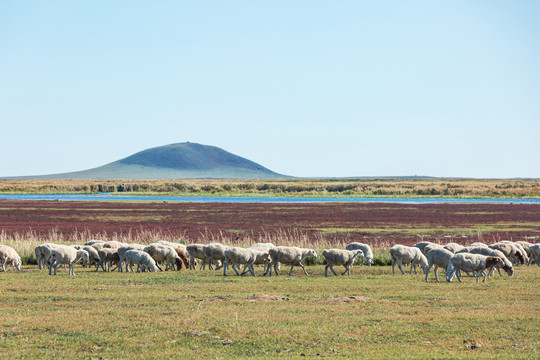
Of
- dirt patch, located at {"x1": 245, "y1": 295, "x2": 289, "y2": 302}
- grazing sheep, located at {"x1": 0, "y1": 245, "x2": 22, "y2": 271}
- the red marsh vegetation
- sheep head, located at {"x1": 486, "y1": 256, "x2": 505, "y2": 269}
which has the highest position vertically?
sheep head, located at {"x1": 486, "y1": 256, "x2": 505, "y2": 269}

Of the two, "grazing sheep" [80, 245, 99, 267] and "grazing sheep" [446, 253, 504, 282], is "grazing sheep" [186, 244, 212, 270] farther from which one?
"grazing sheep" [446, 253, 504, 282]

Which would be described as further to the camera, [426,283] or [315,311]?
[426,283]

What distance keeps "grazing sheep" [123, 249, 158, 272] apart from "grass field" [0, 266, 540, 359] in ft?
8.43

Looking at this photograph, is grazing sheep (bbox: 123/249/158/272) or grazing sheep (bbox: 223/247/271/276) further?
grazing sheep (bbox: 123/249/158/272)

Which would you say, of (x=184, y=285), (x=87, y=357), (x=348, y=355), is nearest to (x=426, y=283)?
(x=184, y=285)

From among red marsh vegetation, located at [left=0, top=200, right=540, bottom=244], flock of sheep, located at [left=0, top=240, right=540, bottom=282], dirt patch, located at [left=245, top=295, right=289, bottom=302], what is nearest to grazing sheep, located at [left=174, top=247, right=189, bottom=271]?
flock of sheep, located at [left=0, top=240, right=540, bottom=282]

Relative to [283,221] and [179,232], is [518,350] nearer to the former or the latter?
[179,232]

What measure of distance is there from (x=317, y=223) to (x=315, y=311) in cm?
4258

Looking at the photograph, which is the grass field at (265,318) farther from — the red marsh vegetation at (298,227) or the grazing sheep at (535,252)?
the red marsh vegetation at (298,227)

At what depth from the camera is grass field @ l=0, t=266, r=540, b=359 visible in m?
12.6

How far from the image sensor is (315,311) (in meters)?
16.3

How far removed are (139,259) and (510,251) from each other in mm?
16979

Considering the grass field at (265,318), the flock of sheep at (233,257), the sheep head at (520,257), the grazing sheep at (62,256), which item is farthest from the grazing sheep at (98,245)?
the sheep head at (520,257)

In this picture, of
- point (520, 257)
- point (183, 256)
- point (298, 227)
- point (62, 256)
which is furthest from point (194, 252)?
point (298, 227)
